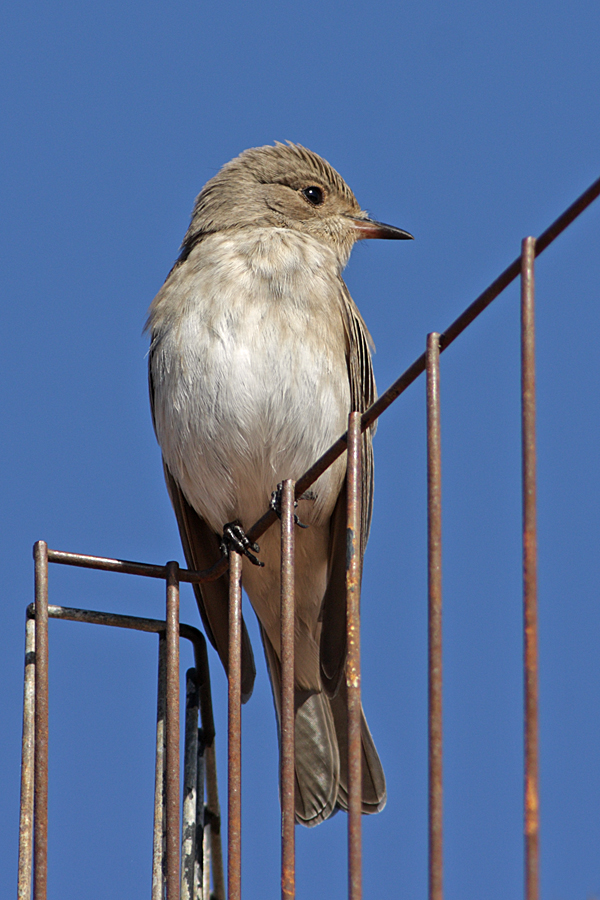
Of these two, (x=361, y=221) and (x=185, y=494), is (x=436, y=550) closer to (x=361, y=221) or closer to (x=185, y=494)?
(x=185, y=494)

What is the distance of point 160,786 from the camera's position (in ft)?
10.9

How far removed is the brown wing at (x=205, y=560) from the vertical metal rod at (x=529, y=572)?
2.83 metres

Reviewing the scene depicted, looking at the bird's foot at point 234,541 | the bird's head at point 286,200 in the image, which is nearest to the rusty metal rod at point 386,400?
the bird's foot at point 234,541

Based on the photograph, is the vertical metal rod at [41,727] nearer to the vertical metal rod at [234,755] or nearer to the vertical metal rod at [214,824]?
the vertical metal rod at [234,755]

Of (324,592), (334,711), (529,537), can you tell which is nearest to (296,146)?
(324,592)

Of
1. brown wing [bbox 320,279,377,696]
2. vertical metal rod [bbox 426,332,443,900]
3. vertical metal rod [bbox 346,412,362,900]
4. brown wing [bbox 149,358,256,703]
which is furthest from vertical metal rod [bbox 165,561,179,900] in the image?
brown wing [bbox 320,279,377,696]

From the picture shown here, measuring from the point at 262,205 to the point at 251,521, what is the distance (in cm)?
189

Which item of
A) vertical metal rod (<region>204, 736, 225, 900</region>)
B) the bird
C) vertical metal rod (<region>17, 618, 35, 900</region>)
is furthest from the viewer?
the bird

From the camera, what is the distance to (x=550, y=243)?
7.67 feet

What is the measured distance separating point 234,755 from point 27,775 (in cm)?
56

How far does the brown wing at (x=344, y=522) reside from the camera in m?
5.12

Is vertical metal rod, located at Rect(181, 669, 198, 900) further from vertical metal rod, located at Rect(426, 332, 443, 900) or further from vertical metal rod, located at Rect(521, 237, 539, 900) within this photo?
vertical metal rod, located at Rect(521, 237, 539, 900)

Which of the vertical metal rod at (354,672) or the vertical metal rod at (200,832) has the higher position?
the vertical metal rod at (354,672)

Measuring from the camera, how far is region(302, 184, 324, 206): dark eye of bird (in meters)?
6.46
